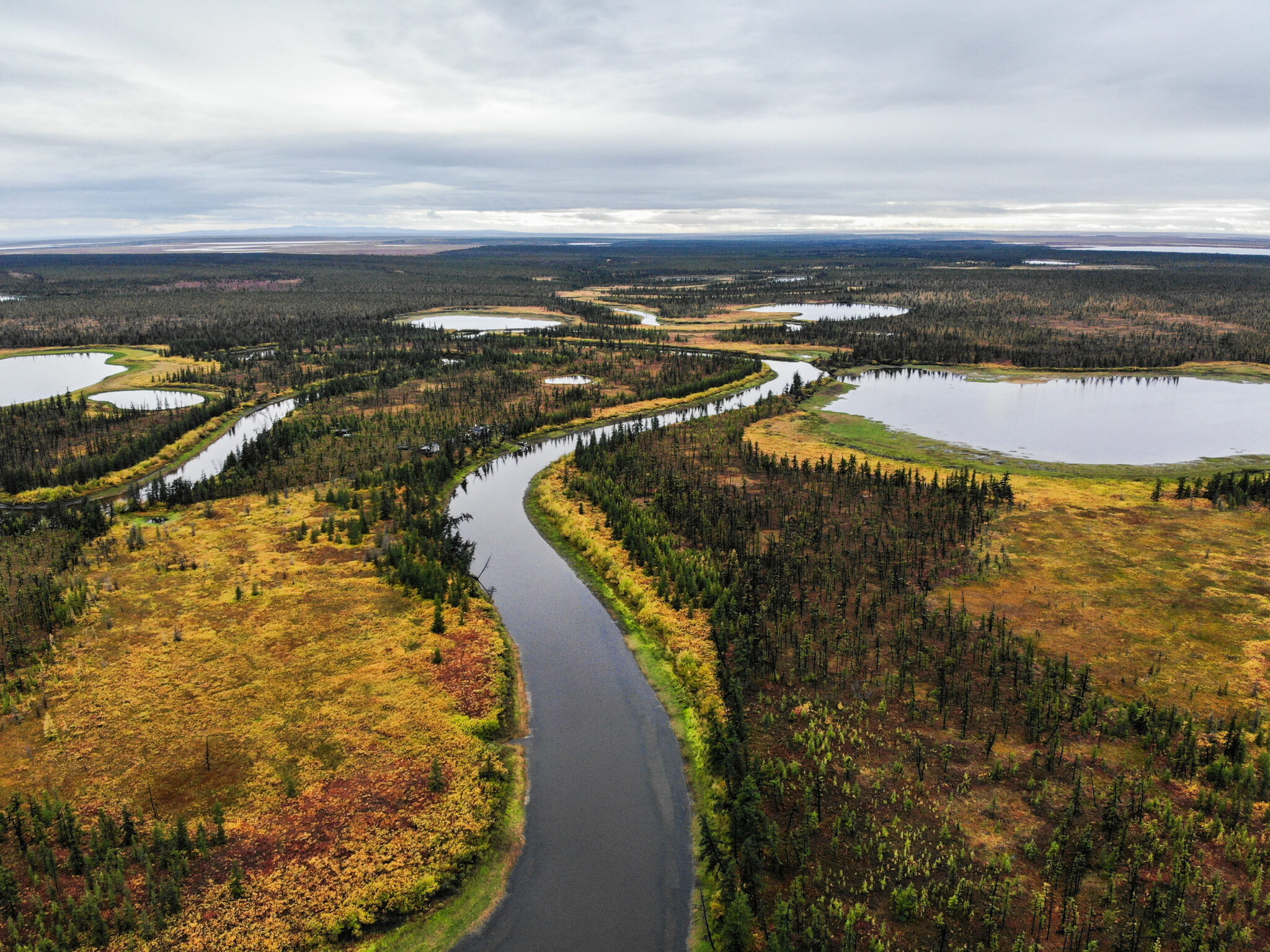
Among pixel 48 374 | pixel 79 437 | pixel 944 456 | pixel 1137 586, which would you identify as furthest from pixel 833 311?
pixel 48 374

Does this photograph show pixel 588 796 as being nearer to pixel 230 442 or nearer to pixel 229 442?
pixel 229 442

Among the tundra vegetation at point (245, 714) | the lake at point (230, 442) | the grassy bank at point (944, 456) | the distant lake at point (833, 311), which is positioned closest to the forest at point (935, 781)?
the tundra vegetation at point (245, 714)

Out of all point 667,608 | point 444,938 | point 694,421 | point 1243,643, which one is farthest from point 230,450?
point 1243,643

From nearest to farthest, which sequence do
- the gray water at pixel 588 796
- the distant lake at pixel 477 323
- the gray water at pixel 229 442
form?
the gray water at pixel 588 796 < the gray water at pixel 229 442 < the distant lake at pixel 477 323

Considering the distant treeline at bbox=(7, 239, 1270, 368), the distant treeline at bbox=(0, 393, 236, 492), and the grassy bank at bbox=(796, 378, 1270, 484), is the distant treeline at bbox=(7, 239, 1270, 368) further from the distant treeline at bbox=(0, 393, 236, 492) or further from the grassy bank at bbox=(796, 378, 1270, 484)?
the distant treeline at bbox=(0, 393, 236, 492)

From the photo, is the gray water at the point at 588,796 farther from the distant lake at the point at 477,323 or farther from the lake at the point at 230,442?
the distant lake at the point at 477,323

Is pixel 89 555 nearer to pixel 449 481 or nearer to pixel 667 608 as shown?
pixel 449 481
